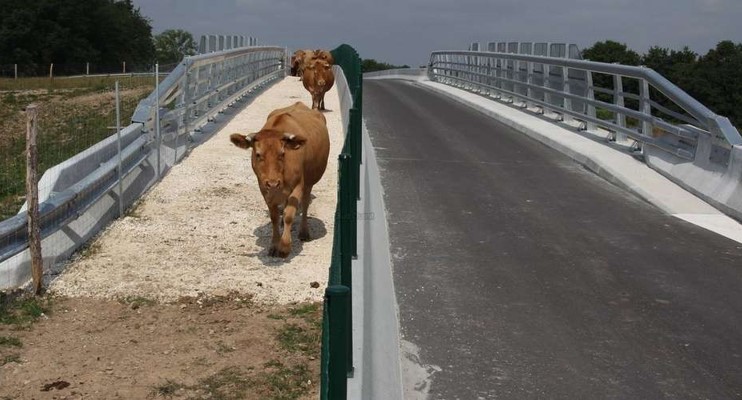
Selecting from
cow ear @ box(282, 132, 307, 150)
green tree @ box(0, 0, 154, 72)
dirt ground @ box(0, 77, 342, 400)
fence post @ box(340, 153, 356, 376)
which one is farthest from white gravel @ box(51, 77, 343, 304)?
green tree @ box(0, 0, 154, 72)

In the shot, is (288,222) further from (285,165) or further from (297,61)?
(297,61)

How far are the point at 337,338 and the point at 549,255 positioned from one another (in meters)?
5.41

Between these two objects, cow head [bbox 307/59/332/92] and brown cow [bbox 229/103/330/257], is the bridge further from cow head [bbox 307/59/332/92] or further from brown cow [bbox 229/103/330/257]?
cow head [bbox 307/59/332/92]

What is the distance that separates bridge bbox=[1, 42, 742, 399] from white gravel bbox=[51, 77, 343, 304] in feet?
1.93

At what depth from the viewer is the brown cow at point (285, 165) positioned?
816cm

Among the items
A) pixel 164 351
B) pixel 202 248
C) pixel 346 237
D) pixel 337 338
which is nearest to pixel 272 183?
pixel 202 248

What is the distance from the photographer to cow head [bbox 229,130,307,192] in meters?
8.12

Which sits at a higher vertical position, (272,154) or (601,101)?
(601,101)

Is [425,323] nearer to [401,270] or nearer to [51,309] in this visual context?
[401,270]

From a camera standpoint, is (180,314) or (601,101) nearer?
(180,314)

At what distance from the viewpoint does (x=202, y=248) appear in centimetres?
898

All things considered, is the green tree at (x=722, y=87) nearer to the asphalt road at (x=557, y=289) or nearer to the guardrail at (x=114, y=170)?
the guardrail at (x=114, y=170)

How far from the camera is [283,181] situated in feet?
27.5

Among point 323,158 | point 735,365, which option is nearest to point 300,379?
point 735,365
